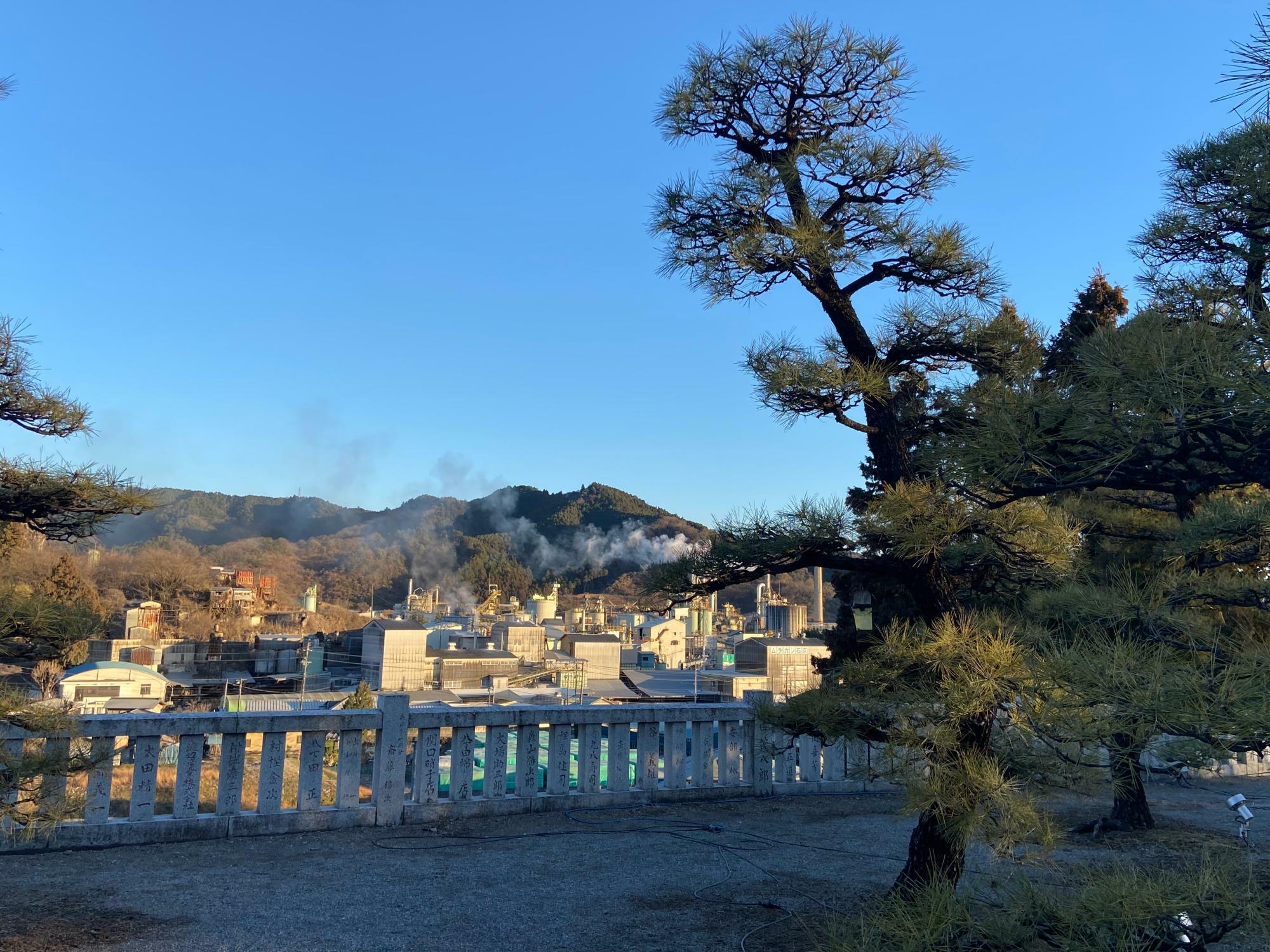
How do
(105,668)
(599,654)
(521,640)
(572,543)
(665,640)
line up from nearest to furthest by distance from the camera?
(105,668) → (599,654) → (521,640) → (665,640) → (572,543)

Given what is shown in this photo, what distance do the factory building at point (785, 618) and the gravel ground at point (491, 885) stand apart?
4735 cm

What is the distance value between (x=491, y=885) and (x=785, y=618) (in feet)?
184

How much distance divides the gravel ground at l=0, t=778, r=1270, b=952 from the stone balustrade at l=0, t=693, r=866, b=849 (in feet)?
0.59

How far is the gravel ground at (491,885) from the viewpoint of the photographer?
4.38 meters

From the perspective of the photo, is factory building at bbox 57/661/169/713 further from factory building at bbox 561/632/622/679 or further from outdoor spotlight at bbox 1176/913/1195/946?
outdoor spotlight at bbox 1176/913/1195/946

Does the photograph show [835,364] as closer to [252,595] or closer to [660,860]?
[660,860]

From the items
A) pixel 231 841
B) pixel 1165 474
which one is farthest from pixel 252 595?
pixel 1165 474

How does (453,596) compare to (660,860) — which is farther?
(453,596)

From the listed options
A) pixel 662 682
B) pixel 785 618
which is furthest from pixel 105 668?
pixel 785 618

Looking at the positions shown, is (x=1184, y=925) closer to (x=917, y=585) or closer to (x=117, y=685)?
(x=917, y=585)

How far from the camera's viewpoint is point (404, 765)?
6949 millimetres

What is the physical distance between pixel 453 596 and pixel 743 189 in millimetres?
113759

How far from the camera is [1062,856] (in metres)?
6.52

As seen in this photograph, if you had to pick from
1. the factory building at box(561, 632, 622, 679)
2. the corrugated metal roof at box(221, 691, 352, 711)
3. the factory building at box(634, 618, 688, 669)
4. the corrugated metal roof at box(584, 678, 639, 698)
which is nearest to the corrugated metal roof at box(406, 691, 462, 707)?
the corrugated metal roof at box(221, 691, 352, 711)
